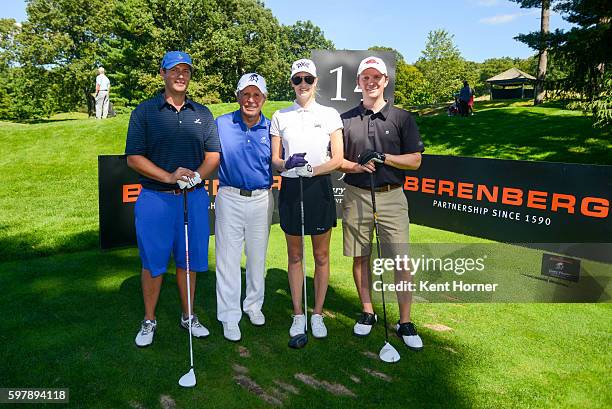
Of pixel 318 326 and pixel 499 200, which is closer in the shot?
pixel 318 326

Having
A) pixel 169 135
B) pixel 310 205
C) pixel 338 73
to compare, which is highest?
pixel 338 73

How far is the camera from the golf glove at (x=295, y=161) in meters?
3.62

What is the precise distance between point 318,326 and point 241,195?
4.33 feet

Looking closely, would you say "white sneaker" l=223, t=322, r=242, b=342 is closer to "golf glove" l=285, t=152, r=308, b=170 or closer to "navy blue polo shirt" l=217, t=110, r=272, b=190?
"navy blue polo shirt" l=217, t=110, r=272, b=190

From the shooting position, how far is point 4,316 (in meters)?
4.21

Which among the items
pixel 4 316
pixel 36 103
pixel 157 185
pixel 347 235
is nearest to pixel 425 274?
pixel 347 235

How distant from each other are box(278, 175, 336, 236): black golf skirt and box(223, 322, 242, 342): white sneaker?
37.7 inches

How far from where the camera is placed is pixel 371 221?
407 centimetres

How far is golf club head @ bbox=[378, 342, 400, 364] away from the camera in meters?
3.59

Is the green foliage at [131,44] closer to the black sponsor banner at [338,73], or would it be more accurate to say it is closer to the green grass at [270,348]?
the black sponsor banner at [338,73]

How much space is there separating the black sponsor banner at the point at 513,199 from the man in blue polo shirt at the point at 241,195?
184 inches

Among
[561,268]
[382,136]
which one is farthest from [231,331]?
[561,268]

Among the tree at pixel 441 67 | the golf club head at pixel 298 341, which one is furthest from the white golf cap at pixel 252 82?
the tree at pixel 441 67

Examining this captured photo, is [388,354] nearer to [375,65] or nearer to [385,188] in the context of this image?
[385,188]
